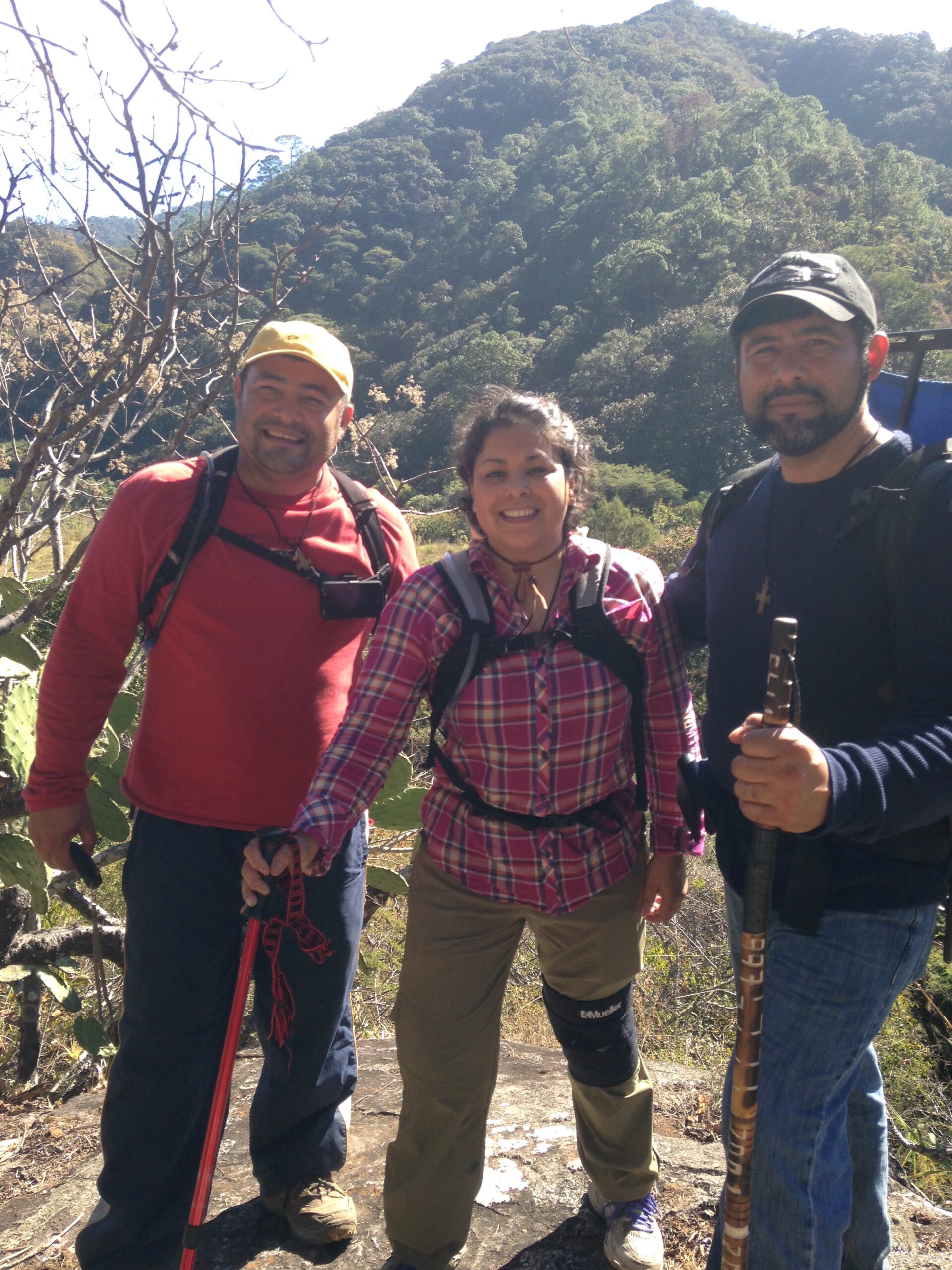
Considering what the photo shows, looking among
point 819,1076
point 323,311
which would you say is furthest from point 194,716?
point 323,311

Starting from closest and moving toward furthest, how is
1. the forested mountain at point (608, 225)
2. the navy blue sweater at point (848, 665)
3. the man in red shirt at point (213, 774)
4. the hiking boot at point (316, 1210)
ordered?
the navy blue sweater at point (848, 665)
the man in red shirt at point (213, 774)
the hiking boot at point (316, 1210)
the forested mountain at point (608, 225)

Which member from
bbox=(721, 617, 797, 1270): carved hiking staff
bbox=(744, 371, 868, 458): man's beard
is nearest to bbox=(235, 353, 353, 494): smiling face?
bbox=(744, 371, 868, 458): man's beard

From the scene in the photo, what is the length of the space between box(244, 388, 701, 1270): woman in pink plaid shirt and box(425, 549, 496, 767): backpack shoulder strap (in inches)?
0.9

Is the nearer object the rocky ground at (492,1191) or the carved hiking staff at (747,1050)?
the carved hiking staff at (747,1050)

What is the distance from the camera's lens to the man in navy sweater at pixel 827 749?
1.42 m

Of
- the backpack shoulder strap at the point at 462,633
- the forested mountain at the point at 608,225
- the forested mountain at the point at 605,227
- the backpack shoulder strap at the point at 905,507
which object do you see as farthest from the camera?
the forested mountain at the point at 608,225

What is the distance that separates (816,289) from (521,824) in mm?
1173

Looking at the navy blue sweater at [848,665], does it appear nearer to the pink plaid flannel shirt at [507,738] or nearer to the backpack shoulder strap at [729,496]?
the backpack shoulder strap at [729,496]

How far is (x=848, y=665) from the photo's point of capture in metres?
1.59

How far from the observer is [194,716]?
2086 millimetres

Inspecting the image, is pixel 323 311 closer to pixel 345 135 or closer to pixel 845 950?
pixel 345 135

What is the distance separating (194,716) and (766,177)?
47998 mm

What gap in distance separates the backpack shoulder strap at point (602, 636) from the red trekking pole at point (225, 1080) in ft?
2.36

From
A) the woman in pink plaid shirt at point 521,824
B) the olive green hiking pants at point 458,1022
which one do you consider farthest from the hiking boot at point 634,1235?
the olive green hiking pants at point 458,1022
